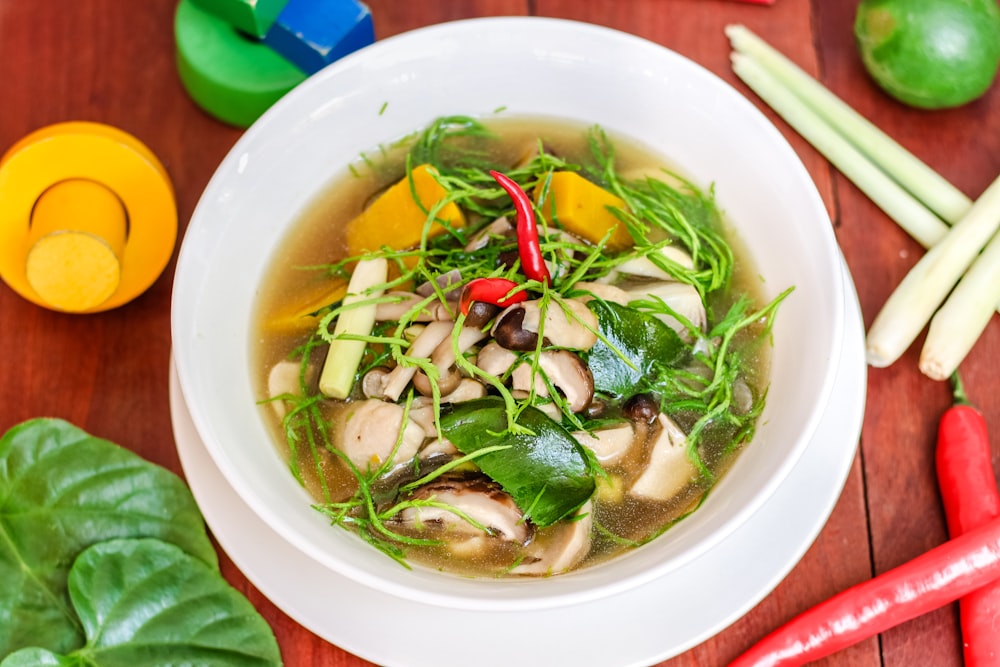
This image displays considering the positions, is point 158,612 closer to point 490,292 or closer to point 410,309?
point 410,309

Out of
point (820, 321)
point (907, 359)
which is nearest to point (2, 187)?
point (820, 321)

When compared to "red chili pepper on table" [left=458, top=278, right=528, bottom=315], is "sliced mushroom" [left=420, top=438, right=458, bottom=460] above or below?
below

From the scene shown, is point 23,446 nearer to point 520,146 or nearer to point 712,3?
point 520,146

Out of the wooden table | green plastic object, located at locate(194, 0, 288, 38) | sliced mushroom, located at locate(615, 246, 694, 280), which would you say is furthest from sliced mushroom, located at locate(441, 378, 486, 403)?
green plastic object, located at locate(194, 0, 288, 38)

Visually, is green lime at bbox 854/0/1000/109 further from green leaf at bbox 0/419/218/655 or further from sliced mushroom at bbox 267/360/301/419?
green leaf at bbox 0/419/218/655

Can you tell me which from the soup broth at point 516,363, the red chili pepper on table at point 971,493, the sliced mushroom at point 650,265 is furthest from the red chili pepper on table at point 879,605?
the sliced mushroom at point 650,265

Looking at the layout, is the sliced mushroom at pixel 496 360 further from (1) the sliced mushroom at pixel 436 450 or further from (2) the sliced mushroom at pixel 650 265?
(2) the sliced mushroom at pixel 650 265
